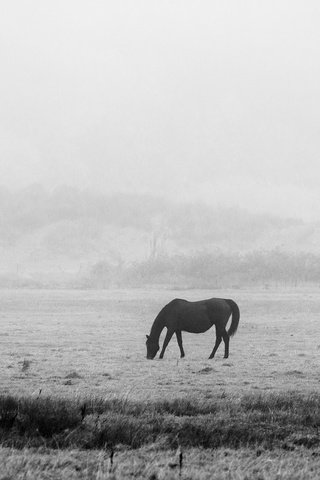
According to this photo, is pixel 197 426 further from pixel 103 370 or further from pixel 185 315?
pixel 185 315

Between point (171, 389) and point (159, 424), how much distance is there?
7110mm

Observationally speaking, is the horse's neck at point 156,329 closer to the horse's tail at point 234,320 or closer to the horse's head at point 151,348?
the horse's head at point 151,348

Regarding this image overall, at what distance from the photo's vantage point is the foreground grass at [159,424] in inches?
397

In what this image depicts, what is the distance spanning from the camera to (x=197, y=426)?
11.0 meters

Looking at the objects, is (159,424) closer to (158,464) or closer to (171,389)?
(158,464)

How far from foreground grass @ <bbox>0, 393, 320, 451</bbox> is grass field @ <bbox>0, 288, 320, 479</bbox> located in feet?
0.18

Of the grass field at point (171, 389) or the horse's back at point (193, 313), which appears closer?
the grass field at point (171, 389)

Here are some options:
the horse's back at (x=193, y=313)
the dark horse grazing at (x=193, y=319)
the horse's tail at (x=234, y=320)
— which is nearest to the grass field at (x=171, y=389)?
the dark horse grazing at (x=193, y=319)

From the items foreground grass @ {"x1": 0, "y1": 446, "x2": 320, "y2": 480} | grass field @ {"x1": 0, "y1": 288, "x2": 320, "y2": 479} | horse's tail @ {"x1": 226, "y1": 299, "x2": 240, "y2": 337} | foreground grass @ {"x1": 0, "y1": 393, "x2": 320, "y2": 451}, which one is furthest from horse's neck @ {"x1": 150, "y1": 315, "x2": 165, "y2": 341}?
foreground grass @ {"x1": 0, "y1": 446, "x2": 320, "y2": 480}

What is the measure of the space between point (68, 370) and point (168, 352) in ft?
25.7

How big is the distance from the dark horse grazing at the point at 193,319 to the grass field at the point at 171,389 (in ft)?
3.40

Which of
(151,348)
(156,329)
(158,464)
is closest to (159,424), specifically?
(158,464)

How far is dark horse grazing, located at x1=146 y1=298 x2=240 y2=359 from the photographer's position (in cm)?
2638

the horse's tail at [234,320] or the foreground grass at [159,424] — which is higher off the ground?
the horse's tail at [234,320]
